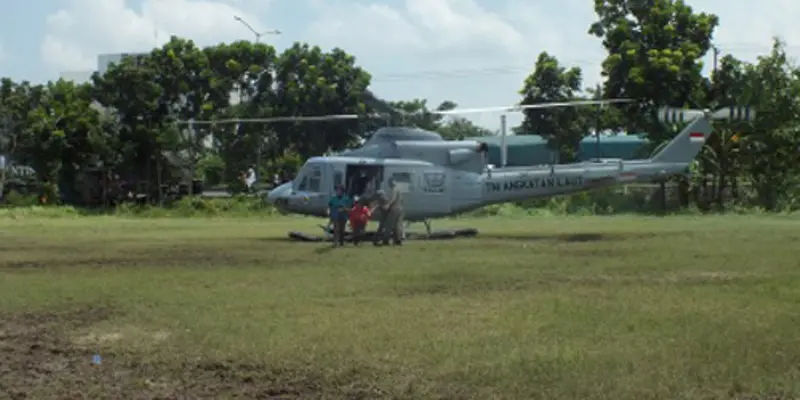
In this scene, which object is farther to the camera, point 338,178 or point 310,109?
point 310,109

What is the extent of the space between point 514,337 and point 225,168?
1737 inches

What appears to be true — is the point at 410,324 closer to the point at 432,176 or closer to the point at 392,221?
the point at 392,221

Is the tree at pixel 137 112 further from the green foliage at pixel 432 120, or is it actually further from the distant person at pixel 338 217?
the distant person at pixel 338 217

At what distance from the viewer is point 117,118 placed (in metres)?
49.2

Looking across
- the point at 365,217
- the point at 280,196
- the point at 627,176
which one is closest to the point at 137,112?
the point at 280,196

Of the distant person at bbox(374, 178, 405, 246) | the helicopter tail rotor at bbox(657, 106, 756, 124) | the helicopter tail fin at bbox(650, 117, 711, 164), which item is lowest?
the distant person at bbox(374, 178, 405, 246)

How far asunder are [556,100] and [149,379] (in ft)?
138

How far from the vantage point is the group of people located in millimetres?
21812

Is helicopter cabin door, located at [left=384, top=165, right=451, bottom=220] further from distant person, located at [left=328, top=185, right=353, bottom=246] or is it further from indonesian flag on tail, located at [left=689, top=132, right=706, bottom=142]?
indonesian flag on tail, located at [left=689, top=132, right=706, bottom=142]

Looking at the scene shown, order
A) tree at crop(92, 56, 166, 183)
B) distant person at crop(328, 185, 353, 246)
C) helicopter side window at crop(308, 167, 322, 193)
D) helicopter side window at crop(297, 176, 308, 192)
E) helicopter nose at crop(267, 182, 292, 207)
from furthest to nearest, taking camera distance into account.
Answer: tree at crop(92, 56, 166, 183)
helicopter nose at crop(267, 182, 292, 207)
helicopter side window at crop(297, 176, 308, 192)
helicopter side window at crop(308, 167, 322, 193)
distant person at crop(328, 185, 353, 246)

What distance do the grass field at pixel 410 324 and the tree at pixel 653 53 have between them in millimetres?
24648

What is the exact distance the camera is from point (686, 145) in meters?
27.0

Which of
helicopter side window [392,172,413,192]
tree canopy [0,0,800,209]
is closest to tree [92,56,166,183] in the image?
tree canopy [0,0,800,209]

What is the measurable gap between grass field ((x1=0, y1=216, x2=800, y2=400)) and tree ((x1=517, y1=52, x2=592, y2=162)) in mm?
29620
